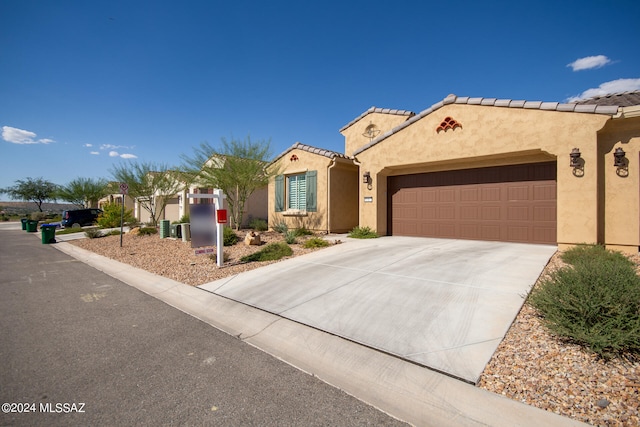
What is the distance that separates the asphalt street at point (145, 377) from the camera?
8.33ft

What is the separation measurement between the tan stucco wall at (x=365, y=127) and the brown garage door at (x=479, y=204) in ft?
21.7

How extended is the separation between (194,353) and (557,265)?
726 centimetres

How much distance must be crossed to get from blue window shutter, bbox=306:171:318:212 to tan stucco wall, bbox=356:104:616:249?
2.49m

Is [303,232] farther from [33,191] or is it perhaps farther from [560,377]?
[33,191]

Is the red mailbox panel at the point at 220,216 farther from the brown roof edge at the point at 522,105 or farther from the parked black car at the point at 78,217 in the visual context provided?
the parked black car at the point at 78,217

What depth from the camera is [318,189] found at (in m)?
13.7

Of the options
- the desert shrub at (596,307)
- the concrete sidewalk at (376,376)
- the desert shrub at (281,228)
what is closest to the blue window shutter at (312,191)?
the desert shrub at (281,228)

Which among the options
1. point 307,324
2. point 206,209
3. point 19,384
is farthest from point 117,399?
point 206,209

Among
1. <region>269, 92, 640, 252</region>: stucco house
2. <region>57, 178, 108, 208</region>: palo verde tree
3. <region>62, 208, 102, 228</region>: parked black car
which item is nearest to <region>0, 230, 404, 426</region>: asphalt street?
<region>269, 92, 640, 252</region>: stucco house

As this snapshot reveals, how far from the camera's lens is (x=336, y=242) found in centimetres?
1042

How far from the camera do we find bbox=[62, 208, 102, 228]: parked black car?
2389cm

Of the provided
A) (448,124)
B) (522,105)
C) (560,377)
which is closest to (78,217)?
(448,124)

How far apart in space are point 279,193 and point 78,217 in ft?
67.4

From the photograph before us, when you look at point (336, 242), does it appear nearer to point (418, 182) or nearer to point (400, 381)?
point (418, 182)
